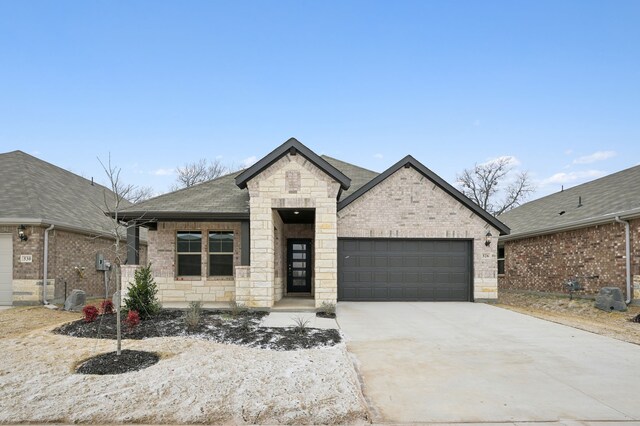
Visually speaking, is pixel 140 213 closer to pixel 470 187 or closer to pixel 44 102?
pixel 44 102

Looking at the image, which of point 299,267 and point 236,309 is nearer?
point 236,309

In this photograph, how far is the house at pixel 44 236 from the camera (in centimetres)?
1349

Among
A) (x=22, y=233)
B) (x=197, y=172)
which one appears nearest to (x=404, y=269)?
(x=22, y=233)

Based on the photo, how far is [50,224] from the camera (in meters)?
13.8

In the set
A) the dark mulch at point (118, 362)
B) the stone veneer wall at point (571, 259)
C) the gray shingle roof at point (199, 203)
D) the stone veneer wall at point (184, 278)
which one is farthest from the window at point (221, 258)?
the stone veneer wall at point (571, 259)

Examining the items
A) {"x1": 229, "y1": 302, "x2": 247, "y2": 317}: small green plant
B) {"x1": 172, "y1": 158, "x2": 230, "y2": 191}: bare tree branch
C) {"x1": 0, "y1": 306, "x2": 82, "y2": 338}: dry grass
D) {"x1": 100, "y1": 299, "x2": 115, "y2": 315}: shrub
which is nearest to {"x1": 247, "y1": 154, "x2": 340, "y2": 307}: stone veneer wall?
{"x1": 229, "y1": 302, "x2": 247, "y2": 317}: small green plant

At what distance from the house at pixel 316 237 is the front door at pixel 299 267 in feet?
0.14

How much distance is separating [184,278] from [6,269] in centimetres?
622

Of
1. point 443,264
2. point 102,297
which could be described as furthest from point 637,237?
point 102,297

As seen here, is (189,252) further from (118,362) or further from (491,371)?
(491,371)

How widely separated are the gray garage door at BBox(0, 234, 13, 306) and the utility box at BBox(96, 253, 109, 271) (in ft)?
13.4

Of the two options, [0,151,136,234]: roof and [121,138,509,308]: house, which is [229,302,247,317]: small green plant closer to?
[121,138,509,308]: house

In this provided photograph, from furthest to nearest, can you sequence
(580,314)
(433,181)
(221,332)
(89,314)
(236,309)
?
(433,181) → (580,314) → (236,309) → (89,314) → (221,332)

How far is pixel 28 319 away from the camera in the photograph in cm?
1091
